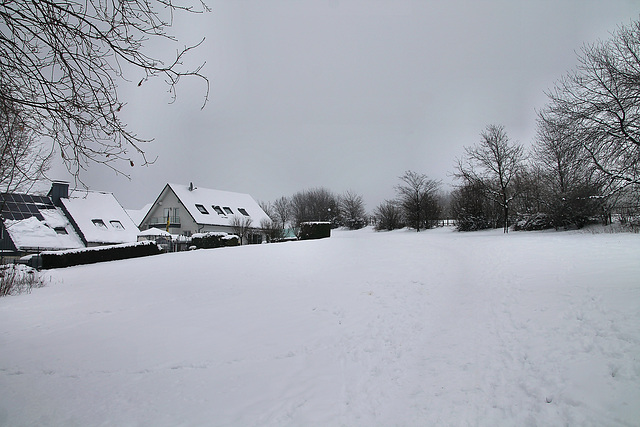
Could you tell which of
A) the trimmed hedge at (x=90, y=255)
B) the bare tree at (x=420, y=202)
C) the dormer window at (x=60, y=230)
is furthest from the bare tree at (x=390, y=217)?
the dormer window at (x=60, y=230)

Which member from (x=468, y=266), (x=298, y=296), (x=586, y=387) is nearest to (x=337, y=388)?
(x=586, y=387)

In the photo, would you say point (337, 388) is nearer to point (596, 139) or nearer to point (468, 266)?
point (468, 266)

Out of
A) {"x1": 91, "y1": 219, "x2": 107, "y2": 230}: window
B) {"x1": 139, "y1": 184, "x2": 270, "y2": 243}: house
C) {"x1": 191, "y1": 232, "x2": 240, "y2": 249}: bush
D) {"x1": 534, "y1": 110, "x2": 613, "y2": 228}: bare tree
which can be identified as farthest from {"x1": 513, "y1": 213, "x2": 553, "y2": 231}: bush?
{"x1": 91, "y1": 219, "x2": 107, "y2": 230}: window

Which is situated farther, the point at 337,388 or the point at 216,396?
the point at 337,388

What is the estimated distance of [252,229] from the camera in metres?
36.1

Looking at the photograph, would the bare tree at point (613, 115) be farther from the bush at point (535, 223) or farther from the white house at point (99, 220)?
the white house at point (99, 220)

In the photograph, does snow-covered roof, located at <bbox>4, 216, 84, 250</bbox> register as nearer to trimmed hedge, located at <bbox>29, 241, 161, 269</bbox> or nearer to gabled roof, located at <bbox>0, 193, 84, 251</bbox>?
gabled roof, located at <bbox>0, 193, 84, 251</bbox>

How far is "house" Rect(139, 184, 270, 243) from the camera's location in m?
36.2

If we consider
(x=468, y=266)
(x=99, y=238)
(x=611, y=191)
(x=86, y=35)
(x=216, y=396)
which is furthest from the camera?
(x=99, y=238)

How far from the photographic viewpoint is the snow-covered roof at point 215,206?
121ft

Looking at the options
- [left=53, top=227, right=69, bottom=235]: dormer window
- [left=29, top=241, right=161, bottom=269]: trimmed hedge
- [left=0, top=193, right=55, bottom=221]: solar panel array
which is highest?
[left=0, top=193, right=55, bottom=221]: solar panel array

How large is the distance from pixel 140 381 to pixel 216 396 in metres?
1.13

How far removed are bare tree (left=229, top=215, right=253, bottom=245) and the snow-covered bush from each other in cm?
2191

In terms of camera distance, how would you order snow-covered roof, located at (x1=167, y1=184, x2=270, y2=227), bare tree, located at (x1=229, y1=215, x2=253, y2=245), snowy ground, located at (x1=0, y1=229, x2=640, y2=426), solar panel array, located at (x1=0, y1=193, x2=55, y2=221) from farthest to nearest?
snow-covered roof, located at (x1=167, y1=184, x2=270, y2=227) → bare tree, located at (x1=229, y1=215, x2=253, y2=245) → solar panel array, located at (x1=0, y1=193, x2=55, y2=221) → snowy ground, located at (x1=0, y1=229, x2=640, y2=426)
